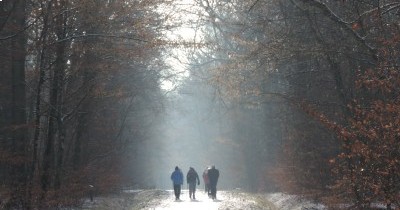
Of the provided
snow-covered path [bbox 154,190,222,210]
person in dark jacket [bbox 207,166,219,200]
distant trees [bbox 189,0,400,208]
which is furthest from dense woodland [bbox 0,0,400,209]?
person in dark jacket [bbox 207,166,219,200]

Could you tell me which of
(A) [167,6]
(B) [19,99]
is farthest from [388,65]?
(B) [19,99]

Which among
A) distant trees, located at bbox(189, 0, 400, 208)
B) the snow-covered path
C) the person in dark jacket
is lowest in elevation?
the snow-covered path

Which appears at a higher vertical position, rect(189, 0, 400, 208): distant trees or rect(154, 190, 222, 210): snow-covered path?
rect(189, 0, 400, 208): distant trees

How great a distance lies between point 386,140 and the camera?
8.52 meters

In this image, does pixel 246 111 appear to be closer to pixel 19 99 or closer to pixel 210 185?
pixel 210 185

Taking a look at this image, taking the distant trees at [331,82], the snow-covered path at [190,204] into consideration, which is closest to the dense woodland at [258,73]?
the distant trees at [331,82]

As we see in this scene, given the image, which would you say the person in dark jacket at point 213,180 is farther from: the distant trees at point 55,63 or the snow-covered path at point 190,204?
the distant trees at point 55,63

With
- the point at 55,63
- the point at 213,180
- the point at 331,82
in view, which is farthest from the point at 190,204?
the point at 55,63

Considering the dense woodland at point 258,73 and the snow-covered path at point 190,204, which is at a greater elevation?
the dense woodland at point 258,73

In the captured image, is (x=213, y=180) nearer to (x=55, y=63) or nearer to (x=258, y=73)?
(x=258, y=73)

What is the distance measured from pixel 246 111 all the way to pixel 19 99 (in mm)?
27869

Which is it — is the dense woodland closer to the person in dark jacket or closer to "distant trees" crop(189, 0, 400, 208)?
"distant trees" crop(189, 0, 400, 208)

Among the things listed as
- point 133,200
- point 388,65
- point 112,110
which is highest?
point 112,110

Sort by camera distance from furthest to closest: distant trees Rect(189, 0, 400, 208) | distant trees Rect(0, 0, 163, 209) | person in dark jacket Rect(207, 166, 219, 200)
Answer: person in dark jacket Rect(207, 166, 219, 200), distant trees Rect(0, 0, 163, 209), distant trees Rect(189, 0, 400, 208)
